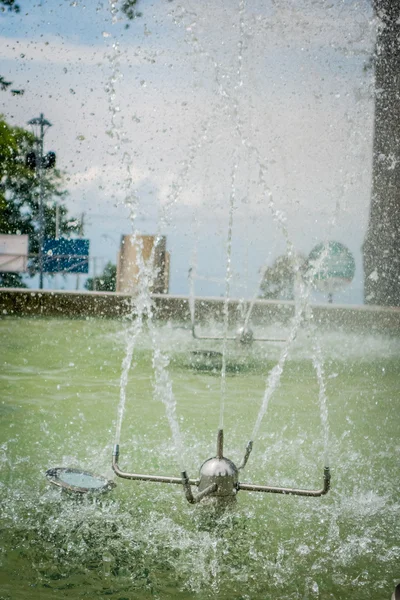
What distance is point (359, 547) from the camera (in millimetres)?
2984

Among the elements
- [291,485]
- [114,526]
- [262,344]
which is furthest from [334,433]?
[262,344]

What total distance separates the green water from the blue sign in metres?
9.31

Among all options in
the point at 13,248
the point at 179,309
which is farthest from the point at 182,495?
the point at 13,248

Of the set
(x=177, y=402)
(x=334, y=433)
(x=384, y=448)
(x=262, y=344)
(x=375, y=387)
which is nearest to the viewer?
(x=384, y=448)

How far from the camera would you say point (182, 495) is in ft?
11.5

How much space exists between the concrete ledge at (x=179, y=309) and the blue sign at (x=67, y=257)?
5.73 meters

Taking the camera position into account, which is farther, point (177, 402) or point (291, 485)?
point (177, 402)

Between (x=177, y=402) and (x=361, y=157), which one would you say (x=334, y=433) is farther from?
(x=361, y=157)

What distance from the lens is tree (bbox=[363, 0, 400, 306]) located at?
11445 millimetres

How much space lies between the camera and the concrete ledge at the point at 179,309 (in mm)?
9750

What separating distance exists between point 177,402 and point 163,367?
138 cm

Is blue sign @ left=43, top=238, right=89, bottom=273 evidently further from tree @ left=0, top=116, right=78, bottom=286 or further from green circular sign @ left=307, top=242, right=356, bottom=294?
green circular sign @ left=307, top=242, right=356, bottom=294

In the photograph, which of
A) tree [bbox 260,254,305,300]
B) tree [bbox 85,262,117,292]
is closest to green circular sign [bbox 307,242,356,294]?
tree [bbox 260,254,305,300]

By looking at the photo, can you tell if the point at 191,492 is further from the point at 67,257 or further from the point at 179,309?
the point at 67,257
